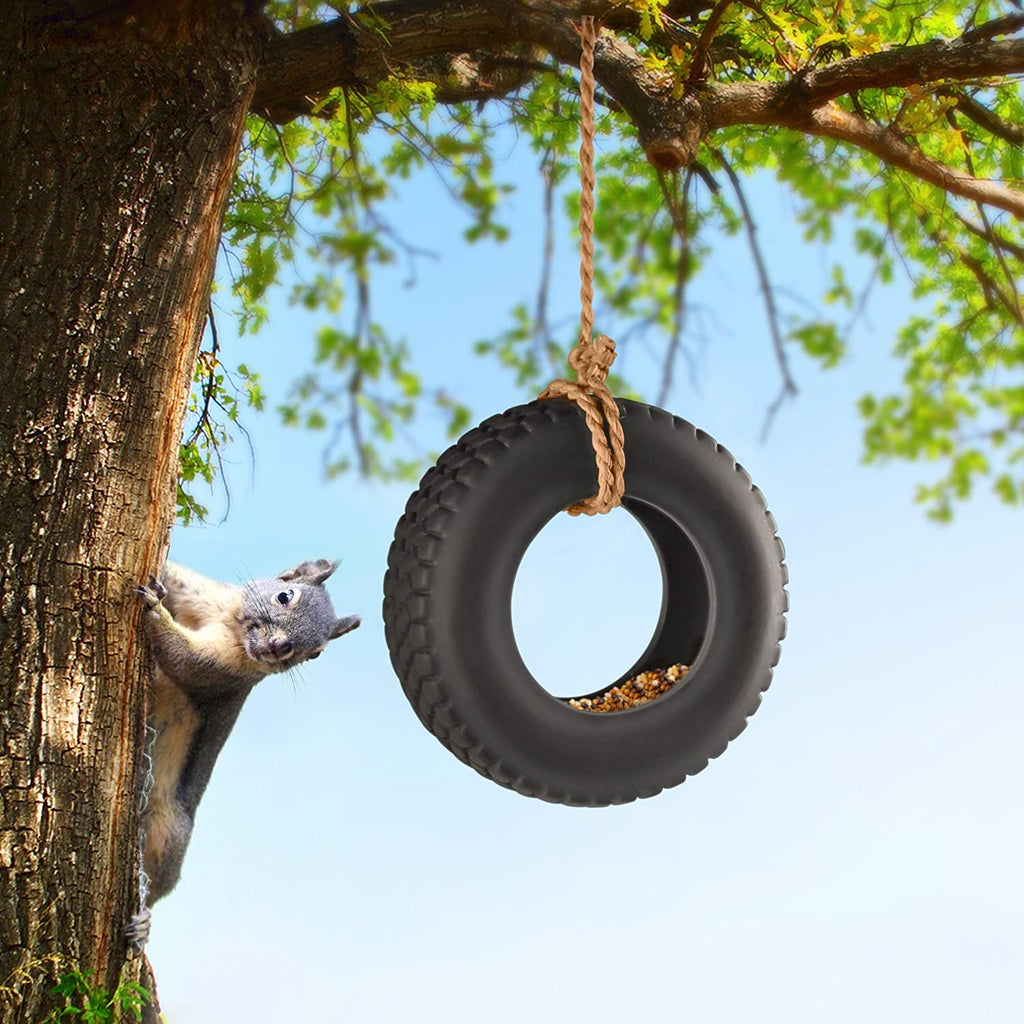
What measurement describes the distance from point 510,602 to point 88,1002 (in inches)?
43.9

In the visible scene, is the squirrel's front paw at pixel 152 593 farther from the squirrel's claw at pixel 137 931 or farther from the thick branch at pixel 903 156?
the thick branch at pixel 903 156

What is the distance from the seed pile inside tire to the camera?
2.25 metres

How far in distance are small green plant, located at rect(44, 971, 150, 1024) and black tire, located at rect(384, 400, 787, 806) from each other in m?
0.82

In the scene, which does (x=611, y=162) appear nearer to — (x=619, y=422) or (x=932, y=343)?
(x=932, y=343)

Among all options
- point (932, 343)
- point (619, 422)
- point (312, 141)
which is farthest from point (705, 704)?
point (932, 343)

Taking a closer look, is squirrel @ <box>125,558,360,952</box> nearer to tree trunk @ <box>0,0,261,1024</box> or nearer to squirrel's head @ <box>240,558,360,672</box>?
squirrel's head @ <box>240,558,360,672</box>

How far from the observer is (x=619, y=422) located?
211 centimetres

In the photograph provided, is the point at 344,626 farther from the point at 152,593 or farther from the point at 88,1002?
the point at 88,1002

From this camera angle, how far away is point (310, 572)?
2602 millimetres

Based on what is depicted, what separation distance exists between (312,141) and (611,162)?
1219 mm

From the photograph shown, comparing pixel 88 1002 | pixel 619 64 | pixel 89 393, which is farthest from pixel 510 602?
pixel 619 64

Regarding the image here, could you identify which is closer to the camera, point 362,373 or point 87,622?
point 87,622

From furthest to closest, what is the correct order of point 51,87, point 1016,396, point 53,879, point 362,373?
point 1016,396, point 362,373, point 51,87, point 53,879

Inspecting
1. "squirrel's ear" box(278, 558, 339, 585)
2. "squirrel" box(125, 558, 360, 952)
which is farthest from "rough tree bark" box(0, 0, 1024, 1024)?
"squirrel's ear" box(278, 558, 339, 585)
